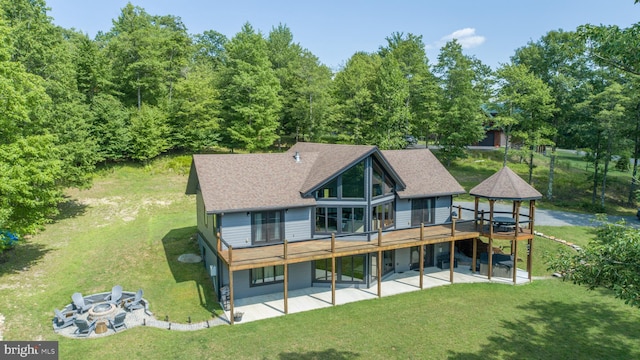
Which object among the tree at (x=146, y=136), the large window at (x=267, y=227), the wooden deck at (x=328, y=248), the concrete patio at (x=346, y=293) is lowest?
the concrete patio at (x=346, y=293)

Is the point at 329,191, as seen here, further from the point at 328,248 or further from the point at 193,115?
the point at 193,115

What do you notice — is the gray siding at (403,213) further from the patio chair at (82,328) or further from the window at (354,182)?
Result: the patio chair at (82,328)

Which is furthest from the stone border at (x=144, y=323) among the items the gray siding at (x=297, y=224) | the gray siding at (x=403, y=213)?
the gray siding at (x=403, y=213)

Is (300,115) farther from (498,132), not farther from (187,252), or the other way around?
(498,132)

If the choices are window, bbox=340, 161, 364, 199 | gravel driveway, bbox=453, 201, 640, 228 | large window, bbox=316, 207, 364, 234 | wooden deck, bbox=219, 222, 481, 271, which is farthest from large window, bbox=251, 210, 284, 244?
A: gravel driveway, bbox=453, 201, 640, 228

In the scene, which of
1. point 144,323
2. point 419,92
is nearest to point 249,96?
point 419,92

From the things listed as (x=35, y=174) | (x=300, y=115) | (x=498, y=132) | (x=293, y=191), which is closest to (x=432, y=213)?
(x=293, y=191)
